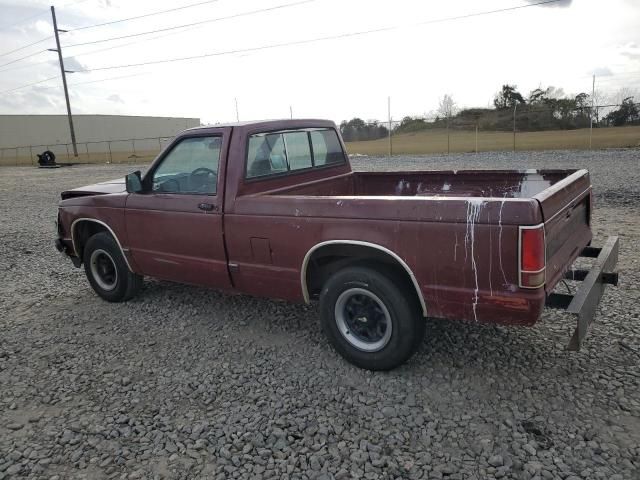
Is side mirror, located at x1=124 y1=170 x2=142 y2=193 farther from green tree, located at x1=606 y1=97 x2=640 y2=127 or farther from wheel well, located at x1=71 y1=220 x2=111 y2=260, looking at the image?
green tree, located at x1=606 y1=97 x2=640 y2=127

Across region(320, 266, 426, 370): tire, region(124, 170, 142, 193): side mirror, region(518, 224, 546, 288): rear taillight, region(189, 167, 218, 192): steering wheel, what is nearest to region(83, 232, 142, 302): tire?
region(124, 170, 142, 193): side mirror

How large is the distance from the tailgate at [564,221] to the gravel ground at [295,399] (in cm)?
74

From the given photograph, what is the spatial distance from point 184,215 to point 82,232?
6.28ft

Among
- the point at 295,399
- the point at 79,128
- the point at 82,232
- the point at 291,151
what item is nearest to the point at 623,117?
the point at 291,151

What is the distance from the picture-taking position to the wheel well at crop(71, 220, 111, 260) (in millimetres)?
5637

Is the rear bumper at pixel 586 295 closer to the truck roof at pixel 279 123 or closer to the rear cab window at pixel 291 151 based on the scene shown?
the rear cab window at pixel 291 151

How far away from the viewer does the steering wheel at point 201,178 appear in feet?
14.5

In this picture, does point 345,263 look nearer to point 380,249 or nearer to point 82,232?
point 380,249

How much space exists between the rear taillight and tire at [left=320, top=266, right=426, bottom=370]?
816 millimetres

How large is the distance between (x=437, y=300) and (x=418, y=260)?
0.29 m

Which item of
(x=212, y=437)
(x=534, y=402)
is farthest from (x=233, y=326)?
(x=534, y=402)

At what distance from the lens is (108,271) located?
5.61 meters

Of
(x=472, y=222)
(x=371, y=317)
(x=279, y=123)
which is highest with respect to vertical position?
(x=279, y=123)

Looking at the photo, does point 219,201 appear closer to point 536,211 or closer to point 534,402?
point 536,211
